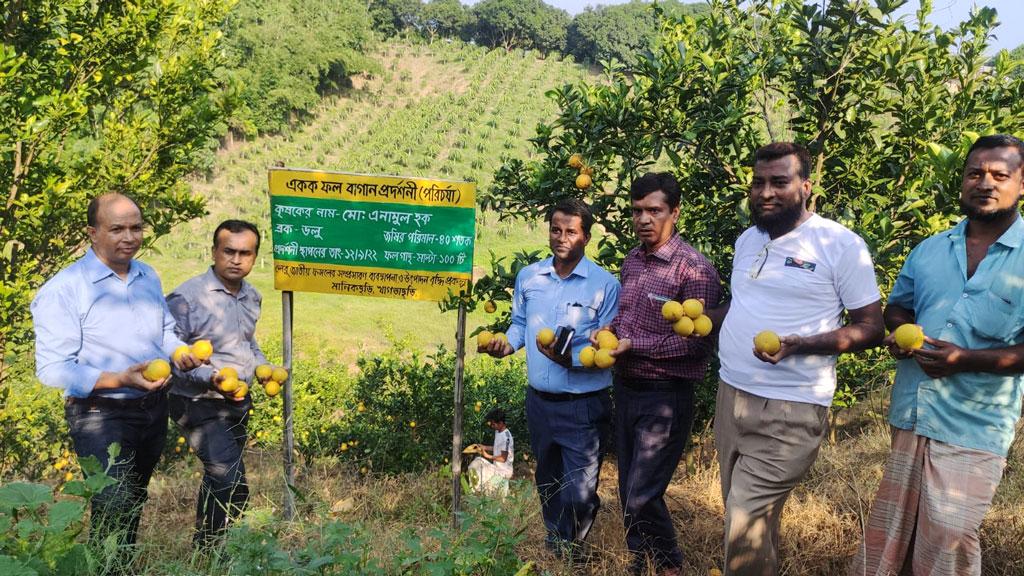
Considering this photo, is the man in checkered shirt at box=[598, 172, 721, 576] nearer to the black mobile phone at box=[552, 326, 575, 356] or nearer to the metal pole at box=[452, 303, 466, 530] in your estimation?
the black mobile phone at box=[552, 326, 575, 356]

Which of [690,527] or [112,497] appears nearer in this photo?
[112,497]

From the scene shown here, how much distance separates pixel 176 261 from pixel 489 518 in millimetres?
20932

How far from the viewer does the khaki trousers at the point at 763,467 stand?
2635 millimetres

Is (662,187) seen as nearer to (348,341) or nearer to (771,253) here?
(771,253)

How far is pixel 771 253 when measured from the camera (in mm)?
2713

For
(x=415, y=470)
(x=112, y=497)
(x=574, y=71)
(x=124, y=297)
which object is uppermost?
(x=574, y=71)

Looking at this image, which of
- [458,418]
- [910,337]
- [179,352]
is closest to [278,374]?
[179,352]

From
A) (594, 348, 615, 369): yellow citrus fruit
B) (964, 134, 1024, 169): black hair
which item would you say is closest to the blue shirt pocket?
(964, 134, 1024, 169): black hair

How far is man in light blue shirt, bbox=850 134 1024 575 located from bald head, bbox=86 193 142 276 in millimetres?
3087

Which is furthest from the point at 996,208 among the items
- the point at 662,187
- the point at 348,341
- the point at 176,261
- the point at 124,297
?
the point at 176,261

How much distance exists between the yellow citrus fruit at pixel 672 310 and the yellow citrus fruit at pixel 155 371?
2058 mm

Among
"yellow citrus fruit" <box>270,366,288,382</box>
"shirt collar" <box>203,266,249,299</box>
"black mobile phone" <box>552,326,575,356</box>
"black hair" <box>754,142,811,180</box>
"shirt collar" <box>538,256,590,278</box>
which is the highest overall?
"black hair" <box>754,142,811,180</box>

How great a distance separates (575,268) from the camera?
11.4 ft

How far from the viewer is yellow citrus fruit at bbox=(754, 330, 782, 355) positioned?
243 cm
